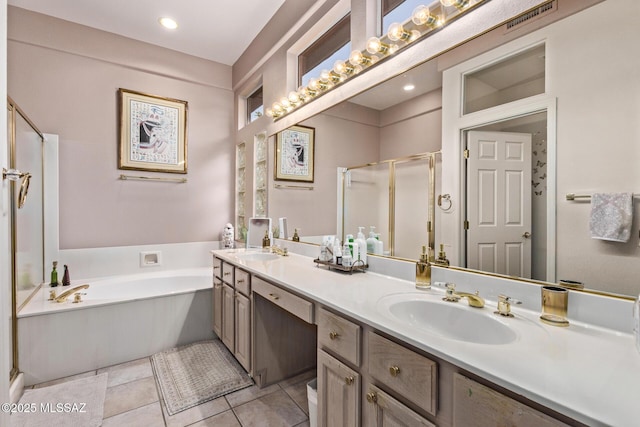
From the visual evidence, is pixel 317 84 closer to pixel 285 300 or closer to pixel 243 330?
pixel 285 300

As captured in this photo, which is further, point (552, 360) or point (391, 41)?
point (391, 41)

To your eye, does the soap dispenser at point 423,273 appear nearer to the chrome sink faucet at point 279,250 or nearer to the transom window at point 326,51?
the chrome sink faucet at point 279,250

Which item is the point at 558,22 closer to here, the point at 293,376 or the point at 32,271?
the point at 293,376

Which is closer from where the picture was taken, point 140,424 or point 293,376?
point 140,424

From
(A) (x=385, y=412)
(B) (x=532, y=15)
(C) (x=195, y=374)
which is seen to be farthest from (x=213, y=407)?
(B) (x=532, y=15)

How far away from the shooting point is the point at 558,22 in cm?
102

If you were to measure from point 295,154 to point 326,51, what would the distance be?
0.80 m

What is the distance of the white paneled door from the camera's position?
111cm

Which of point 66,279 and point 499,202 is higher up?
point 499,202

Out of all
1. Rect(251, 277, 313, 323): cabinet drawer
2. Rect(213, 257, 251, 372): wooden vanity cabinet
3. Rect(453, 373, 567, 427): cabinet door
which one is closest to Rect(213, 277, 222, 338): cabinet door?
Rect(213, 257, 251, 372): wooden vanity cabinet

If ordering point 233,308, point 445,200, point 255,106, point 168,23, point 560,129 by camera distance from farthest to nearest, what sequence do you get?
point 255,106 < point 168,23 < point 233,308 < point 445,200 < point 560,129

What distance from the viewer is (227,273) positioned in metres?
2.27

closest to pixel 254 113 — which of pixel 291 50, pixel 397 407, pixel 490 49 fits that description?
pixel 291 50

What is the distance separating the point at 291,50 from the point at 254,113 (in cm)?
101
